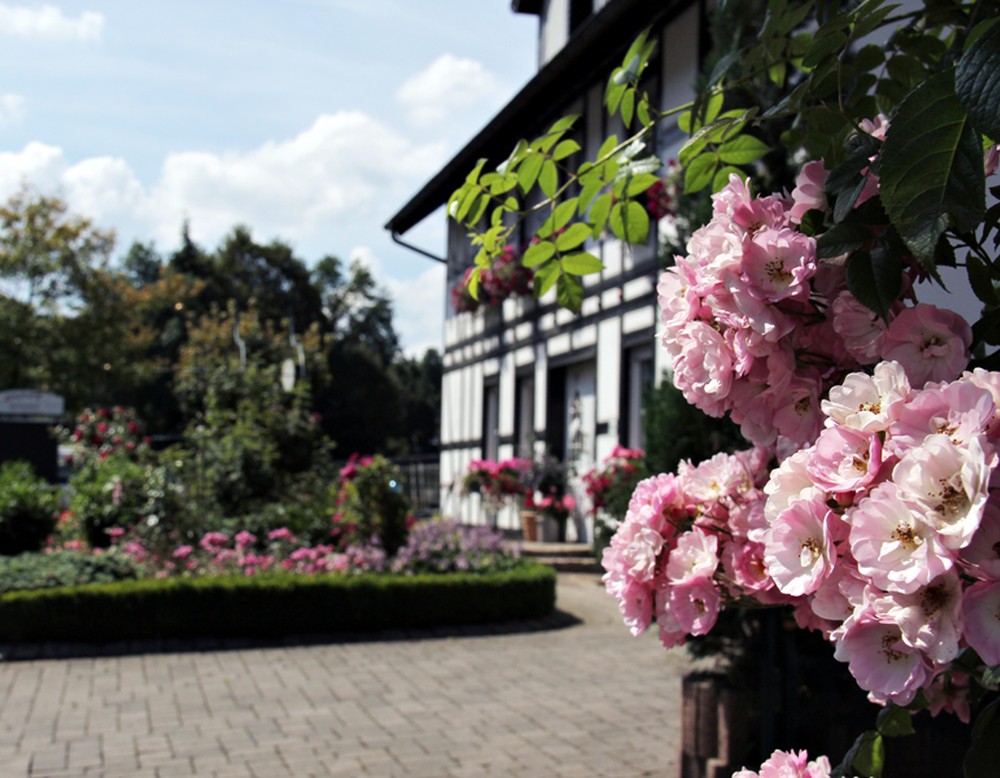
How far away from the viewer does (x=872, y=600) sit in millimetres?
1052

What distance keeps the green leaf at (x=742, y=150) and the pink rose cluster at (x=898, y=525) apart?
106cm

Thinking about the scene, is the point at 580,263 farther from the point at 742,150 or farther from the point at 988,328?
the point at 988,328

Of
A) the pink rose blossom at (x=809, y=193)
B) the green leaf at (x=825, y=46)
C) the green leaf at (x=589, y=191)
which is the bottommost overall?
the pink rose blossom at (x=809, y=193)

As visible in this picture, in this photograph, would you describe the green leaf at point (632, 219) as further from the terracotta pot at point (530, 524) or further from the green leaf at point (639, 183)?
the terracotta pot at point (530, 524)

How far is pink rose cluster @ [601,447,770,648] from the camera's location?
1.71m

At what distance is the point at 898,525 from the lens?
3.29 ft

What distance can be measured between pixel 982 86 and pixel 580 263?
1266 mm

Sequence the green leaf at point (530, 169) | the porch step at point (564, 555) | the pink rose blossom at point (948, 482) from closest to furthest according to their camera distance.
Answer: the pink rose blossom at point (948, 482)
the green leaf at point (530, 169)
the porch step at point (564, 555)

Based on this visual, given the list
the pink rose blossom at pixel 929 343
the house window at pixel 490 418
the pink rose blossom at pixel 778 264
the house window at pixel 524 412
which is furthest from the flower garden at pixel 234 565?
the pink rose blossom at pixel 929 343

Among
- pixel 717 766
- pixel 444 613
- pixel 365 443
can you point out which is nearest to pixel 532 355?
pixel 444 613

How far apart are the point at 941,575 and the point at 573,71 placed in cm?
1267

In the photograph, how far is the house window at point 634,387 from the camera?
12648mm

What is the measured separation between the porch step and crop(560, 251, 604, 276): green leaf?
A: 10268mm

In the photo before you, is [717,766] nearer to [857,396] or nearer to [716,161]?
[716,161]
